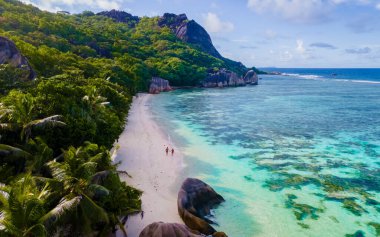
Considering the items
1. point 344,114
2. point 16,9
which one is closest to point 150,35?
point 16,9

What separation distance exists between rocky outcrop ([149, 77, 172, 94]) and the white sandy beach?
45.2 m

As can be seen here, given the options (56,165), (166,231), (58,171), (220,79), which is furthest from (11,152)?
(220,79)

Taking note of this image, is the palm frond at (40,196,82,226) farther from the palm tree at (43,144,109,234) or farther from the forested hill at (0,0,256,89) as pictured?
the forested hill at (0,0,256,89)

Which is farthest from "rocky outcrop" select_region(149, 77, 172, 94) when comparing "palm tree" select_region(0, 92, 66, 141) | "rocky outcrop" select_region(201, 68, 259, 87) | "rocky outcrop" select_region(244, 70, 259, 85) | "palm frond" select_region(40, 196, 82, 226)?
"palm frond" select_region(40, 196, 82, 226)

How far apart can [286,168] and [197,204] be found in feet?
43.0

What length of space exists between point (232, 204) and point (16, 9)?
11267cm

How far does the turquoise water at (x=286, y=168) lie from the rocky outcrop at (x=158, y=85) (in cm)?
3218

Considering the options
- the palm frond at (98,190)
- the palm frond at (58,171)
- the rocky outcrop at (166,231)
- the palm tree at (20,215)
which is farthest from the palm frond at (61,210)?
the rocky outcrop at (166,231)

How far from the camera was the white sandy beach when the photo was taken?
1962 centimetres

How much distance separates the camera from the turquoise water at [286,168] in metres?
20.4

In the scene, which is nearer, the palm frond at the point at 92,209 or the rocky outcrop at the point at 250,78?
the palm frond at the point at 92,209

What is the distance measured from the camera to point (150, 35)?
17712cm

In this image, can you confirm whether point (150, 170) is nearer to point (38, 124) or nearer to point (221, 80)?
point (38, 124)

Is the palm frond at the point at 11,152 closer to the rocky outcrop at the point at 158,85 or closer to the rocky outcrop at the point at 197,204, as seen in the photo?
the rocky outcrop at the point at 197,204
